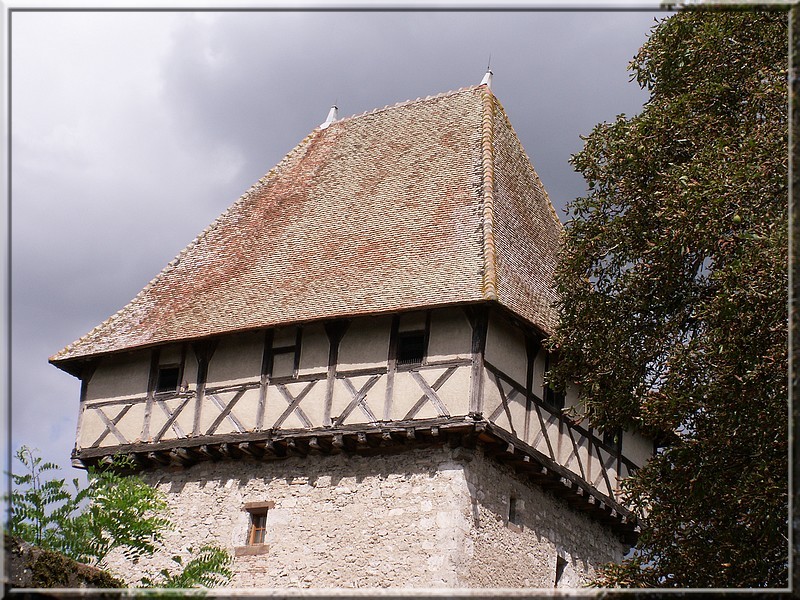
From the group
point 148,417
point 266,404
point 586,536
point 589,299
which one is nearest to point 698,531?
point 589,299

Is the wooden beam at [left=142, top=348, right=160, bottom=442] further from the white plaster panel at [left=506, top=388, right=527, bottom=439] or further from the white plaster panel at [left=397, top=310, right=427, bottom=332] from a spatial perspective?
the white plaster panel at [left=506, top=388, right=527, bottom=439]

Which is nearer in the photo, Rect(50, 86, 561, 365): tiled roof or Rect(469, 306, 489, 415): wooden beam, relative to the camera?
Rect(469, 306, 489, 415): wooden beam

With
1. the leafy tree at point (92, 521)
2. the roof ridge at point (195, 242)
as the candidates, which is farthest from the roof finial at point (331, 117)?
the leafy tree at point (92, 521)

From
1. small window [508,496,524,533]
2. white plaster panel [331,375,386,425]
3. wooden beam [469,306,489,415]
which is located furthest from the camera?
small window [508,496,524,533]

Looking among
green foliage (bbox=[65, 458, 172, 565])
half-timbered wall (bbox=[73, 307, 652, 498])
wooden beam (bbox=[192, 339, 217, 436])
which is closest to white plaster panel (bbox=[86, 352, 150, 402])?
half-timbered wall (bbox=[73, 307, 652, 498])

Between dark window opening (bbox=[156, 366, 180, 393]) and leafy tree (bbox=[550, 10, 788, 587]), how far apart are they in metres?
6.00

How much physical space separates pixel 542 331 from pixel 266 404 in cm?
392

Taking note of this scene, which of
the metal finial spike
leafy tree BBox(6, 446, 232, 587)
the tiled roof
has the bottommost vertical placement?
leafy tree BBox(6, 446, 232, 587)

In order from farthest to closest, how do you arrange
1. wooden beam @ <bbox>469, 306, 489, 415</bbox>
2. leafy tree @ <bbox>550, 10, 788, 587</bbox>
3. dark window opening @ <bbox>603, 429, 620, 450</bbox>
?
1. dark window opening @ <bbox>603, 429, 620, 450</bbox>
2. wooden beam @ <bbox>469, 306, 489, 415</bbox>
3. leafy tree @ <bbox>550, 10, 788, 587</bbox>

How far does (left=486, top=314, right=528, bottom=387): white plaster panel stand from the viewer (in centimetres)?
1595

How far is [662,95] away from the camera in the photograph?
48.3 ft

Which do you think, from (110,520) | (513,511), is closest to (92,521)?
(110,520)

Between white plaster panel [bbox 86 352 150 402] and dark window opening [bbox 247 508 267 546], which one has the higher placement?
white plaster panel [bbox 86 352 150 402]

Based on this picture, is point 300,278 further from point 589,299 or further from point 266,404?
point 589,299
